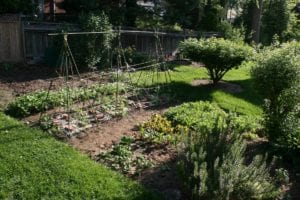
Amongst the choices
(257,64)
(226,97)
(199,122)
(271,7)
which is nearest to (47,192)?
(199,122)

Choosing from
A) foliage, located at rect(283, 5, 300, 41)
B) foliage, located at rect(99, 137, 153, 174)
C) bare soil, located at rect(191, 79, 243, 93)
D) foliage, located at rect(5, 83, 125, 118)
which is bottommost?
foliage, located at rect(99, 137, 153, 174)

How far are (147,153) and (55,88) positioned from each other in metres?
3.72

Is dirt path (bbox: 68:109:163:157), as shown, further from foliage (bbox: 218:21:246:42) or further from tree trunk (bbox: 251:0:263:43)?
tree trunk (bbox: 251:0:263:43)

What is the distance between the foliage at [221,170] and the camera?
574cm

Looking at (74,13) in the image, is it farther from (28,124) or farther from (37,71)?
(28,124)

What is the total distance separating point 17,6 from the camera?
14.0 meters

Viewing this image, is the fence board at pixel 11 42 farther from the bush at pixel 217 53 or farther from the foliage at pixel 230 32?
the foliage at pixel 230 32

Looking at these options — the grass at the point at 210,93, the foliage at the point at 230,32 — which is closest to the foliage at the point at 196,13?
the foliage at the point at 230,32

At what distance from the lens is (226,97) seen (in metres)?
11.4

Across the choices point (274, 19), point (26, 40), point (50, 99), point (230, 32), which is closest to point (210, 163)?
point (50, 99)

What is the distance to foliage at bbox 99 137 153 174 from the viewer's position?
272 inches

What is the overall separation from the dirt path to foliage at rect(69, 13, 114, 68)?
394 centimetres

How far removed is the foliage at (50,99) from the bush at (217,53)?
8.85 feet

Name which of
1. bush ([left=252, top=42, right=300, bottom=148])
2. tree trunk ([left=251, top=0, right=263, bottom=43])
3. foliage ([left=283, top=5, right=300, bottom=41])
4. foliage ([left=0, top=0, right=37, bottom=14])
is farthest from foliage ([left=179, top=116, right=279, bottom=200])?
foliage ([left=283, top=5, right=300, bottom=41])
